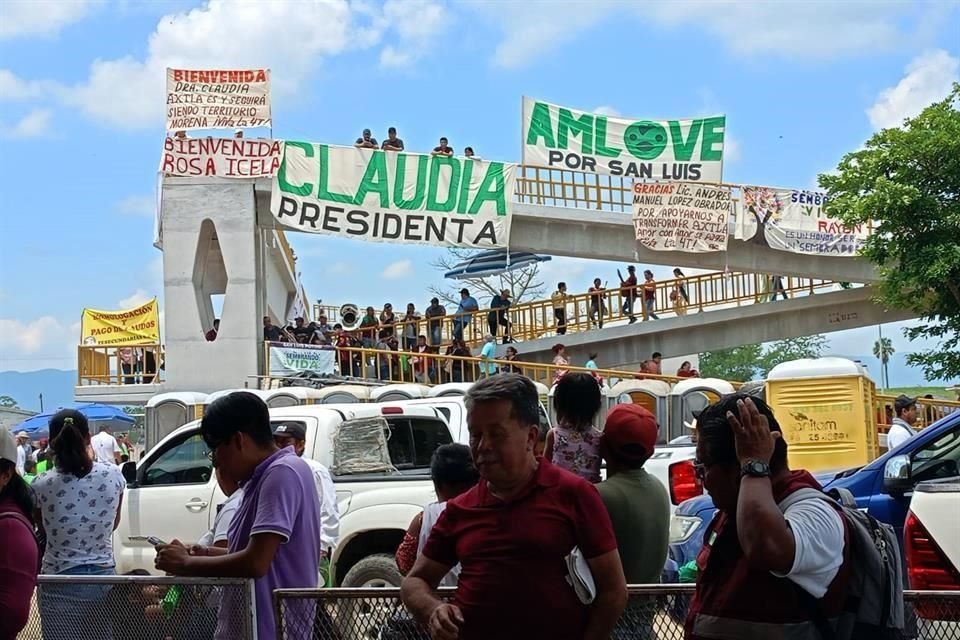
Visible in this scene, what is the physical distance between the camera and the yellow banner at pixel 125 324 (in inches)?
1114

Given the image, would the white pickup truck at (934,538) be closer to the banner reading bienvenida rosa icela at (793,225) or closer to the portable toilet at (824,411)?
the portable toilet at (824,411)

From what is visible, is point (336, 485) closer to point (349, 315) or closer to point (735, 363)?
point (349, 315)

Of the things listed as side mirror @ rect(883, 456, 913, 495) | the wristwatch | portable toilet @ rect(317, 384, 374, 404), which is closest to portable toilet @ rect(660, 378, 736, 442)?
portable toilet @ rect(317, 384, 374, 404)

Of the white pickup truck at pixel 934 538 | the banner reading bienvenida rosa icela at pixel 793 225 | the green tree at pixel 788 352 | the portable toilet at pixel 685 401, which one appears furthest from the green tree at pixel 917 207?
the green tree at pixel 788 352

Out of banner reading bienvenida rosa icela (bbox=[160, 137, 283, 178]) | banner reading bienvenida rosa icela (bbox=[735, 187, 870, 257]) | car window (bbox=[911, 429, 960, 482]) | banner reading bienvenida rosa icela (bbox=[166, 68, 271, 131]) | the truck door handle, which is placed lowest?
the truck door handle

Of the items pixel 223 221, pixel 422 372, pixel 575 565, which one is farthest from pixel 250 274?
pixel 575 565

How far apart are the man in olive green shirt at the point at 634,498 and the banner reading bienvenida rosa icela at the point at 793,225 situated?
22.3 m

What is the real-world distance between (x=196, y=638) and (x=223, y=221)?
21.3 m

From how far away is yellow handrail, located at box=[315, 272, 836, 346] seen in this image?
2903 centimetres

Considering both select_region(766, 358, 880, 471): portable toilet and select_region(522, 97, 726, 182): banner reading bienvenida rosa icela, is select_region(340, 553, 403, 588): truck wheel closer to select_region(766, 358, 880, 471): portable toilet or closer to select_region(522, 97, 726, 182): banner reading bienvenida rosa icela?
select_region(766, 358, 880, 471): portable toilet

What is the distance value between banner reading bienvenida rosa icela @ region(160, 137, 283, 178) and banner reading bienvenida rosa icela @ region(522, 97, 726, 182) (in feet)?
17.8

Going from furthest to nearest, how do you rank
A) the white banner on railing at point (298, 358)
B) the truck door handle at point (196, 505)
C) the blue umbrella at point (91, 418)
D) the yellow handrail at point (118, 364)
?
the blue umbrella at point (91, 418)
the yellow handrail at point (118, 364)
the white banner on railing at point (298, 358)
the truck door handle at point (196, 505)

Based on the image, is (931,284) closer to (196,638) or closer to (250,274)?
(250,274)

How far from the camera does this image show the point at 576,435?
4918mm
